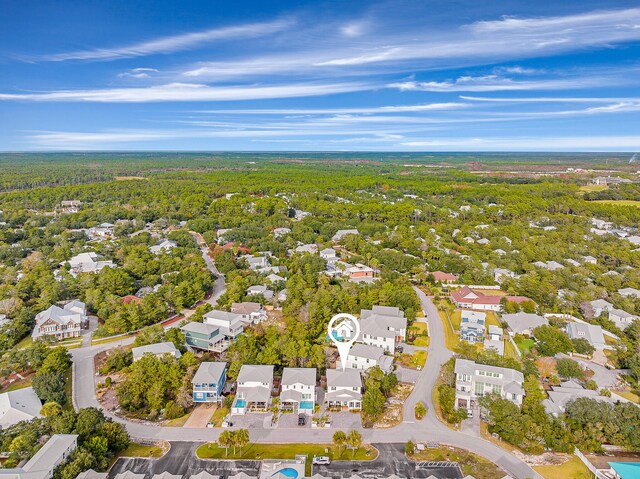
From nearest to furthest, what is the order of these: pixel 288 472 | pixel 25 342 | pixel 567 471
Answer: pixel 288 472
pixel 567 471
pixel 25 342

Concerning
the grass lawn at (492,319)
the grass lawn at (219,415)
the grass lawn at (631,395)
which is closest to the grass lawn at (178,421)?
the grass lawn at (219,415)

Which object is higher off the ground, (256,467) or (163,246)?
(163,246)

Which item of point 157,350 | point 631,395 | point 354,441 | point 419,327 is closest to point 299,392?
point 354,441

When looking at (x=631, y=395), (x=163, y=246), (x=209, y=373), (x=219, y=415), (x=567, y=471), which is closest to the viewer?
(x=567, y=471)

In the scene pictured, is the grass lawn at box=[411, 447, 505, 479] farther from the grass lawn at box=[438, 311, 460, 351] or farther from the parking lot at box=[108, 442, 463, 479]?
the grass lawn at box=[438, 311, 460, 351]

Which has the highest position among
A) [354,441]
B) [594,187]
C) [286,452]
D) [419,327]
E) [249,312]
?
[594,187]

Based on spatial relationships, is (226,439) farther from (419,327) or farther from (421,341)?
(419,327)
